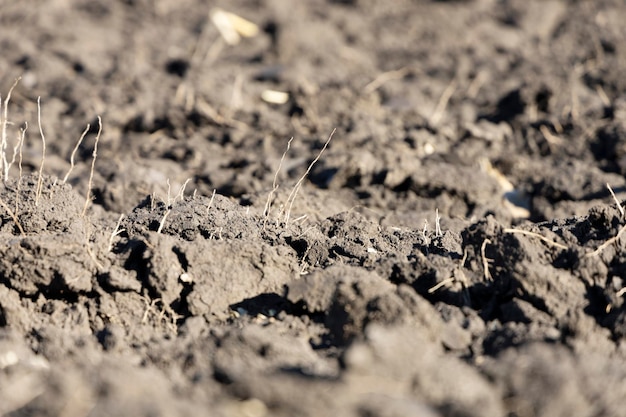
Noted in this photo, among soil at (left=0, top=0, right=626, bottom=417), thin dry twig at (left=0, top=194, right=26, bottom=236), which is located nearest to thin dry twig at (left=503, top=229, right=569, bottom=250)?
soil at (left=0, top=0, right=626, bottom=417)

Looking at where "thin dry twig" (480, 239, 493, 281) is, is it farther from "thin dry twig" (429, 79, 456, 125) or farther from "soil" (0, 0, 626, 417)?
"thin dry twig" (429, 79, 456, 125)

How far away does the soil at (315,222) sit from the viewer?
2.19 m

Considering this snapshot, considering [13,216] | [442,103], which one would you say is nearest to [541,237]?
[13,216]

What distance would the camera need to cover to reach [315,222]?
385 centimetres

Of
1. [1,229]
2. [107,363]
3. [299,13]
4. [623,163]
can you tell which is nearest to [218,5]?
Answer: [299,13]

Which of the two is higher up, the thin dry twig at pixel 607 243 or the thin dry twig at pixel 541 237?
the thin dry twig at pixel 607 243

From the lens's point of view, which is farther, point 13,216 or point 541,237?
point 13,216

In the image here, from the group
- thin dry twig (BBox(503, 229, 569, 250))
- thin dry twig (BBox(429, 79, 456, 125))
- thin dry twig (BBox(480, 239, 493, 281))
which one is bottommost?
thin dry twig (BBox(429, 79, 456, 125))

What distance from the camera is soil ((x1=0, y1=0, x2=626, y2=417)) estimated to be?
7.18 feet

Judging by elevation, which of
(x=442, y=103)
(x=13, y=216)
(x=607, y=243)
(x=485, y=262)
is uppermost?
(x=607, y=243)

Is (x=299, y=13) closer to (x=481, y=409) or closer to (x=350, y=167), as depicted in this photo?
(x=350, y=167)

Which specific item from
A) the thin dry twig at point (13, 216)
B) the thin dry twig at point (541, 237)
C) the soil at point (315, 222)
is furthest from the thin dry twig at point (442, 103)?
the thin dry twig at point (13, 216)

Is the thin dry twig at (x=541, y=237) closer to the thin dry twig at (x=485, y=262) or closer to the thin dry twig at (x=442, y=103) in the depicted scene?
the thin dry twig at (x=485, y=262)

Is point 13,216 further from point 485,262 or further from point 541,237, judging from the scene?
point 541,237
